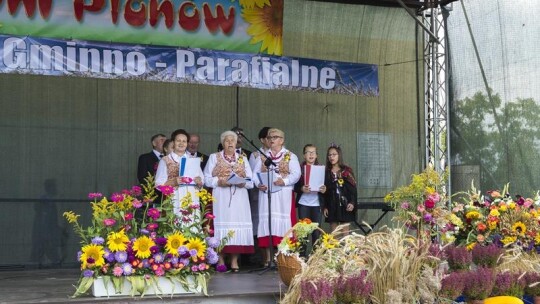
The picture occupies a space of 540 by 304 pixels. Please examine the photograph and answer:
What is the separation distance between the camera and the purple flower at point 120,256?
17.4 feet

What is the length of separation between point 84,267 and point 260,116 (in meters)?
4.35

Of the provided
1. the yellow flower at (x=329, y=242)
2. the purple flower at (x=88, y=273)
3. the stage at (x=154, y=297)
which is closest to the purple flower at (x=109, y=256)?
the purple flower at (x=88, y=273)

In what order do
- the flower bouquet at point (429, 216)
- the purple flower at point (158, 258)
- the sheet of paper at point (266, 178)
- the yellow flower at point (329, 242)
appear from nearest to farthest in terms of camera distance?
the yellow flower at point (329, 242) < the purple flower at point (158, 258) < the flower bouquet at point (429, 216) < the sheet of paper at point (266, 178)

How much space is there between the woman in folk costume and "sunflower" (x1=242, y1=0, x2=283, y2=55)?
1397mm

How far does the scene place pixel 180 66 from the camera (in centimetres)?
790

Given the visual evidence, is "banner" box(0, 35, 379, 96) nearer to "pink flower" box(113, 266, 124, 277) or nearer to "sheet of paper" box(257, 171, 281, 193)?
"sheet of paper" box(257, 171, 281, 193)

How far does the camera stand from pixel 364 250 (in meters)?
4.54

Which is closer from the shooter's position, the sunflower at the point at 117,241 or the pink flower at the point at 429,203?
the sunflower at the point at 117,241

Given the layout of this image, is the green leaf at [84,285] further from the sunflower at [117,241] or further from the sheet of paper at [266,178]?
the sheet of paper at [266,178]

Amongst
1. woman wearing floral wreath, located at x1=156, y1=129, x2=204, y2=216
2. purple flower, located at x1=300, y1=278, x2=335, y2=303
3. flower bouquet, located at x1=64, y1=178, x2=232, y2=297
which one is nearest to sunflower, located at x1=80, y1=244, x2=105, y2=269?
flower bouquet, located at x1=64, y1=178, x2=232, y2=297

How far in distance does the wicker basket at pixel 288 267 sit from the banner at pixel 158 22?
11.8ft

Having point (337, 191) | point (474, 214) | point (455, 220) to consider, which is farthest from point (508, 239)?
point (337, 191)

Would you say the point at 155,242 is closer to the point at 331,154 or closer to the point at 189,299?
the point at 189,299

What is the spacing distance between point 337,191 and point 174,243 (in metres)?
3.04
